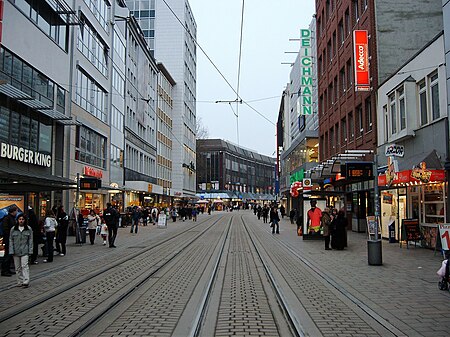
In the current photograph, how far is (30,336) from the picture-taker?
6.62 m

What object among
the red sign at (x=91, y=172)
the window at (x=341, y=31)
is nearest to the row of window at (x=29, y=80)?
the red sign at (x=91, y=172)

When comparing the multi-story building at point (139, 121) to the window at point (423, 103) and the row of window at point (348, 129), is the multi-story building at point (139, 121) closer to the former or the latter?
the row of window at point (348, 129)

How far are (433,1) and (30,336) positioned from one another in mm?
26069

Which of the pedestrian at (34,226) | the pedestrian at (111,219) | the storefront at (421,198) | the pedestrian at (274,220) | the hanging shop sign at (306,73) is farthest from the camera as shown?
the hanging shop sign at (306,73)

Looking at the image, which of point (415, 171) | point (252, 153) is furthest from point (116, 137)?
point (252, 153)

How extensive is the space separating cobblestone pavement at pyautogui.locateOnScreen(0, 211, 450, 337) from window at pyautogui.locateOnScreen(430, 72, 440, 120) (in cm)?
560

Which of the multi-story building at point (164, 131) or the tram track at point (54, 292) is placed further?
the multi-story building at point (164, 131)

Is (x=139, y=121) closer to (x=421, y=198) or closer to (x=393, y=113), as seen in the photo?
(x=393, y=113)

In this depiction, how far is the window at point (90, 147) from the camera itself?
31.9m

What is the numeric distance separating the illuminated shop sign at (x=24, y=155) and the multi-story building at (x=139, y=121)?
70.3 feet

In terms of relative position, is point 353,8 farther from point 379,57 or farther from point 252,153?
point 252,153

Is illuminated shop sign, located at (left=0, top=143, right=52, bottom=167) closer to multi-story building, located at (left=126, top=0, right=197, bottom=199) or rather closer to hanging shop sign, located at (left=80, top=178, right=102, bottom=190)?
hanging shop sign, located at (left=80, top=178, right=102, bottom=190)

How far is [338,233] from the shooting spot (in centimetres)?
1922

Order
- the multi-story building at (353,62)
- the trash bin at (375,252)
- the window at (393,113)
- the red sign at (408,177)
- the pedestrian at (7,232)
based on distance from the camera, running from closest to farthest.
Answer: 1. the pedestrian at (7,232)
2. the trash bin at (375,252)
3. the red sign at (408,177)
4. the window at (393,113)
5. the multi-story building at (353,62)
